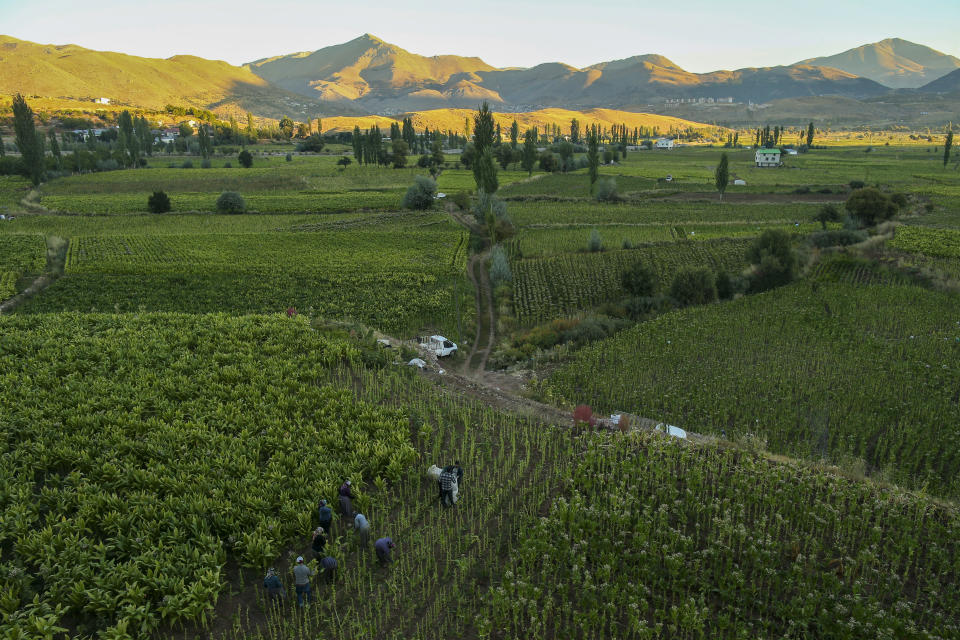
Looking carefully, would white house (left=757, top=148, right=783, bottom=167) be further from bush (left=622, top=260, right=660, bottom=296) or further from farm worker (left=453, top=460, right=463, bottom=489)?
farm worker (left=453, top=460, right=463, bottom=489)

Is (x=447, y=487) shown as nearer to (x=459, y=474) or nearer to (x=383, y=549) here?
(x=459, y=474)

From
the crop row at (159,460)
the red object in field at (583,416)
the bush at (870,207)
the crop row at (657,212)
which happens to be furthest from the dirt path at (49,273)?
the bush at (870,207)

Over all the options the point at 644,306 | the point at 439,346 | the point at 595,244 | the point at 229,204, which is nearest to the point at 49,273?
the point at 229,204

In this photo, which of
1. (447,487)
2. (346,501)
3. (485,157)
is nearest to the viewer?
(346,501)

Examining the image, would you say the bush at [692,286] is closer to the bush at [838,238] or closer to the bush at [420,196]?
the bush at [838,238]

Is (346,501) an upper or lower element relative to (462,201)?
lower

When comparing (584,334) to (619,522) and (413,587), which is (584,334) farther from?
(413,587)

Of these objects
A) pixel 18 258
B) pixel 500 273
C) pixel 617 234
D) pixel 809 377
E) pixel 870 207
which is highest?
pixel 870 207
